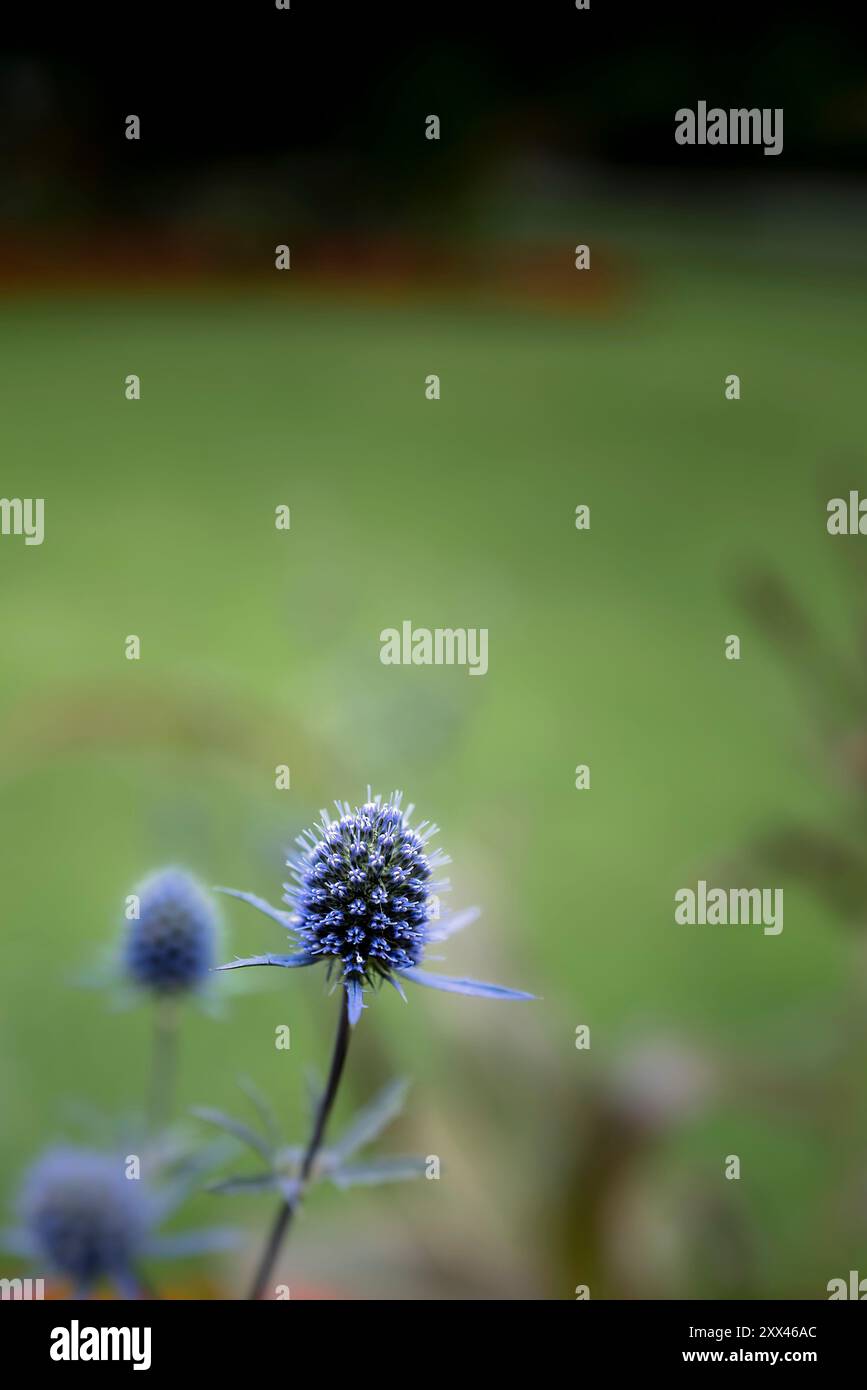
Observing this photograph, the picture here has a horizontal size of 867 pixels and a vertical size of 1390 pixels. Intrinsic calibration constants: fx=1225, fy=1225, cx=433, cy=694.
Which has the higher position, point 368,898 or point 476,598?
point 476,598

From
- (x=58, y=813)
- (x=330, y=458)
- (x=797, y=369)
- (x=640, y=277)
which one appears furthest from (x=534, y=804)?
(x=640, y=277)

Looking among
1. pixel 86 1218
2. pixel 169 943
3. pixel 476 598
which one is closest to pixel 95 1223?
pixel 86 1218

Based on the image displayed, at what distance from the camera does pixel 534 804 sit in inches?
62.9

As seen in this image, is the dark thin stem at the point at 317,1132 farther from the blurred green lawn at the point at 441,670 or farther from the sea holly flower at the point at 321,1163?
the blurred green lawn at the point at 441,670

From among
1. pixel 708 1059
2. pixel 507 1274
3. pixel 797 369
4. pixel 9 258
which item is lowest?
pixel 507 1274

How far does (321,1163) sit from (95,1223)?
154mm

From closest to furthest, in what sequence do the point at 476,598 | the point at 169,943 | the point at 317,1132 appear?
the point at 317,1132, the point at 169,943, the point at 476,598

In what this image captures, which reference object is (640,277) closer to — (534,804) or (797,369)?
(797,369)

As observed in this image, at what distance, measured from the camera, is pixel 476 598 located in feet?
6.57

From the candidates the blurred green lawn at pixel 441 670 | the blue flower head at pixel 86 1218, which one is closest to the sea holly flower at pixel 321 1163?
the blue flower head at pixel 86 1218

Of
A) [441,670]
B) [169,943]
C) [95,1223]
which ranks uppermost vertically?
[441,670]

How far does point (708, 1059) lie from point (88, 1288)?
1.41 feet

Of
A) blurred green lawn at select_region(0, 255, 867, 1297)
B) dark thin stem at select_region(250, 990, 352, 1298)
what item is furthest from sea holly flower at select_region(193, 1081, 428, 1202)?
blurred green lawn at select_region(0, 255, 867, 1297)

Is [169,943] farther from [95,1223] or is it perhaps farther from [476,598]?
[476,598]
